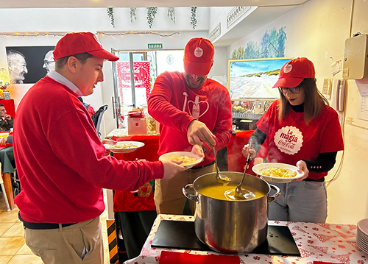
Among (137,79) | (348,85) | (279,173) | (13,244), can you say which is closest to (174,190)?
(279,173)

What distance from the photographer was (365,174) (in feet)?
6.49

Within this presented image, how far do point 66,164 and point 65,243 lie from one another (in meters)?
0.45

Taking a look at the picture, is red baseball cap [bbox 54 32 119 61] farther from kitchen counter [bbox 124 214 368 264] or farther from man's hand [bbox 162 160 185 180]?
kitchen counter [bbox 124 214 368 264]

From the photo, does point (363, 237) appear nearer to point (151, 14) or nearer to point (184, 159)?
point (184, 159)

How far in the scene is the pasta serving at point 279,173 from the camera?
1.46 m

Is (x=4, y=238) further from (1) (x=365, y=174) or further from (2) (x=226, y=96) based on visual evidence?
(1) (x=365, y=174)

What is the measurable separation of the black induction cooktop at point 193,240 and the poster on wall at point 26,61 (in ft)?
21.3

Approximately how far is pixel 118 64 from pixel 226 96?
19.3 feet

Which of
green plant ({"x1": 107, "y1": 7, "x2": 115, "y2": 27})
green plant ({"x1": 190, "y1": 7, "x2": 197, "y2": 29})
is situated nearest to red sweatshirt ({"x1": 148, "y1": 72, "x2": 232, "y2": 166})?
green plant ({"x1": 190, "y1": 7, "x2": 197, "y2": 29})

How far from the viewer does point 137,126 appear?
2.84 meters

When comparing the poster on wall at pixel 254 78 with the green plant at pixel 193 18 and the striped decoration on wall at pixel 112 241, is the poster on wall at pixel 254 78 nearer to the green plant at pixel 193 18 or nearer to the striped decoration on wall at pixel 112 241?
the striped decoration on wall at pixel 112 241

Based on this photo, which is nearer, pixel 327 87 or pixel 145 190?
pixel 327 87

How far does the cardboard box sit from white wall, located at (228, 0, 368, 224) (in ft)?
6.27

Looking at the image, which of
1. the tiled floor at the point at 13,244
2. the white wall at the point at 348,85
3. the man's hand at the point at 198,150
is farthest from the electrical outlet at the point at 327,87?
the tiled floor at the point at 13,244
